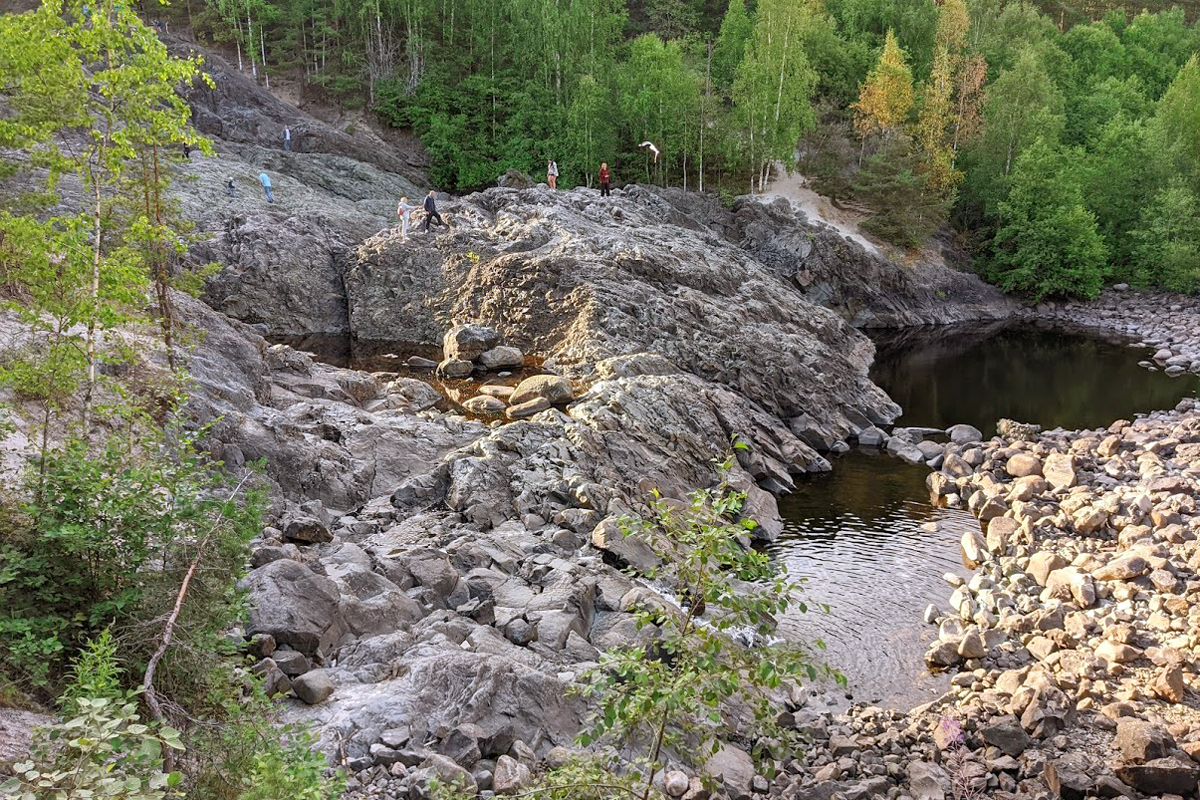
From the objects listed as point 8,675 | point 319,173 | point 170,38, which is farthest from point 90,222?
point 170,38

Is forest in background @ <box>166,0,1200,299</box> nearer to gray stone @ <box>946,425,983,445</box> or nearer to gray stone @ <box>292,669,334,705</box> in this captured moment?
gray stone @ <box>946,425,983,445</box>

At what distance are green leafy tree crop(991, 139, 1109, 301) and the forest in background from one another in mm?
148

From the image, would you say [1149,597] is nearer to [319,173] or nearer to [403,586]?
[403,586]

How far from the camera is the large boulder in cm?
1241

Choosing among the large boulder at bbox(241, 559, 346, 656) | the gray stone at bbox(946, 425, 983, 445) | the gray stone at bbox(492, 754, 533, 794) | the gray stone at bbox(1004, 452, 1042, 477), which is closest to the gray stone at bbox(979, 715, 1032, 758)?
the gray stone at bbox(492, 754, 533, 794)

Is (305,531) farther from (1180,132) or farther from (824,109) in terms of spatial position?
(1180,132)

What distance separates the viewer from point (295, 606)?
41.9 feet

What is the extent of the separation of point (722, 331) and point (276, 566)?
25.1 metres

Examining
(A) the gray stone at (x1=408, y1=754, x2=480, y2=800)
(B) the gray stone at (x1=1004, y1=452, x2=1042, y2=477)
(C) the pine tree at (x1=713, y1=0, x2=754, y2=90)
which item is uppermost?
(C) the pine tree at (x1=713, y1=0, x2=754, y2=90)

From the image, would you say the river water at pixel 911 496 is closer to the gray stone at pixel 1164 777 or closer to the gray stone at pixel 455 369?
the gray stone at pixel 1164 777

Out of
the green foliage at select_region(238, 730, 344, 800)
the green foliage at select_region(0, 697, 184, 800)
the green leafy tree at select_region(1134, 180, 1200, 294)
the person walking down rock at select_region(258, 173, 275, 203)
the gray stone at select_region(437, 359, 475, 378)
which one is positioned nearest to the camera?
the green foliage at select_region(0, 697, 184, 800)

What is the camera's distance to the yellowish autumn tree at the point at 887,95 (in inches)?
2410

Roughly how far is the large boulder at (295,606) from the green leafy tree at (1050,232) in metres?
57.9

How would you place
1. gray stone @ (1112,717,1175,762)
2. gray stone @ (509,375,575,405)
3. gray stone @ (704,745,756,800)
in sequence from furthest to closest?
1. gray stone @ (509,375,575,405)
2. gray stone @ (1112,717,1175,762)
3. gray stone @ (704,745,756,800)
